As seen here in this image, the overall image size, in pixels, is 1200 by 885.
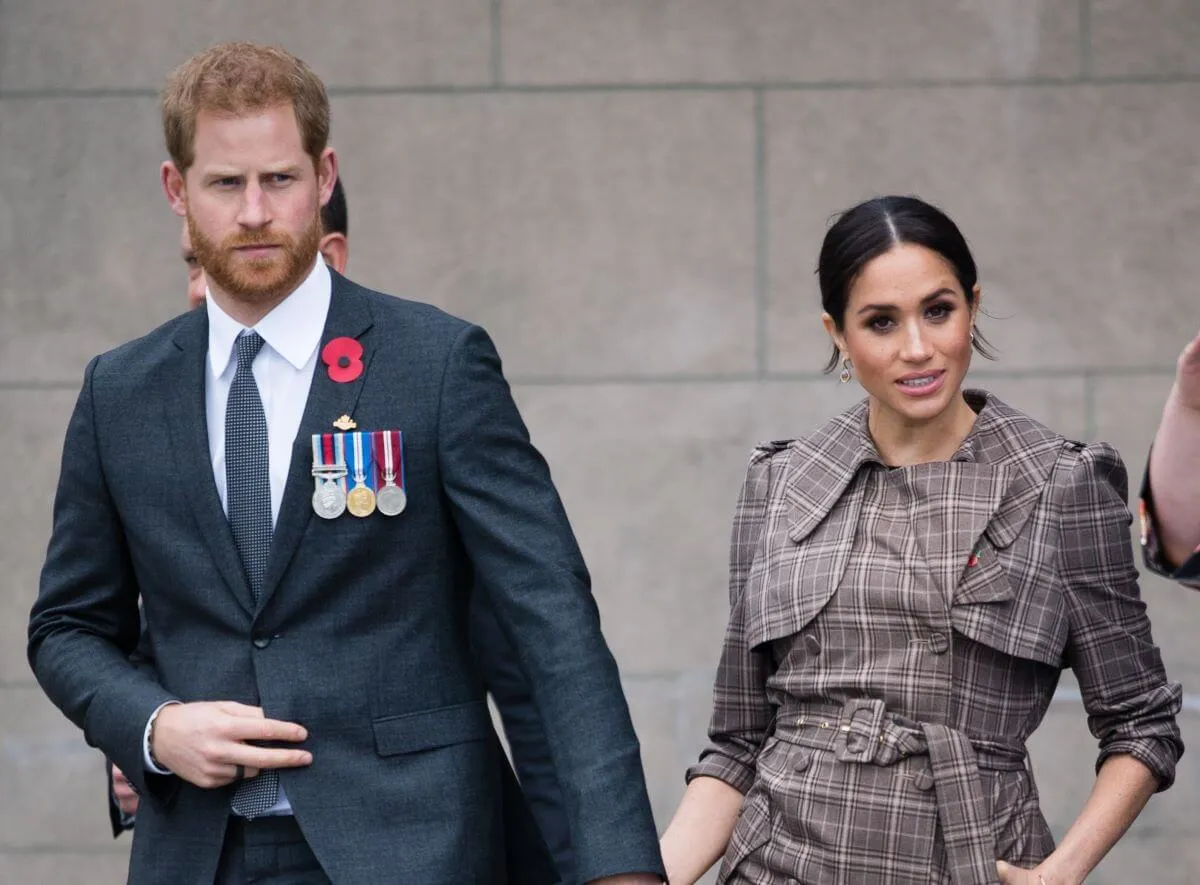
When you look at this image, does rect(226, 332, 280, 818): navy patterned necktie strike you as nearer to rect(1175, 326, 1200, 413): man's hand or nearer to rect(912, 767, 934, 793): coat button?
rect(912, 767, 934, 793): coat button

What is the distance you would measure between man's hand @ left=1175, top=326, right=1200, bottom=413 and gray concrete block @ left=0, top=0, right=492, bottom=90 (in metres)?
3.45

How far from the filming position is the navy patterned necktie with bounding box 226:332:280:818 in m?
2.80

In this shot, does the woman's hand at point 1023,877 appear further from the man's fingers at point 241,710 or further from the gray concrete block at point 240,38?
the gray concrete block at point 240,38

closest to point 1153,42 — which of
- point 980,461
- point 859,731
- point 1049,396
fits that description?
point 1049,396

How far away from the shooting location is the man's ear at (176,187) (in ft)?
9.74

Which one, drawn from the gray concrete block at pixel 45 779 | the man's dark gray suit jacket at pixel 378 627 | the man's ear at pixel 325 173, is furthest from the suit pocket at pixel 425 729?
the gray concrete block at pixel 45 779

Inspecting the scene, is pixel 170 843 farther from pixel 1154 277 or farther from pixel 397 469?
pixel 1154 277

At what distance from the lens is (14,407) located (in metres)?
5.51

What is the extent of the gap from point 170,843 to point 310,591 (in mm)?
422

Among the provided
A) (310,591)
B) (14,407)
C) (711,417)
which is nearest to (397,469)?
(310,591)

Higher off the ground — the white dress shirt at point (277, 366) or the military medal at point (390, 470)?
the white dress shirt at point (277, 366)

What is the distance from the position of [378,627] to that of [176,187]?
76cm

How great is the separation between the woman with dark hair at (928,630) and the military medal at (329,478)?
2.46 ft

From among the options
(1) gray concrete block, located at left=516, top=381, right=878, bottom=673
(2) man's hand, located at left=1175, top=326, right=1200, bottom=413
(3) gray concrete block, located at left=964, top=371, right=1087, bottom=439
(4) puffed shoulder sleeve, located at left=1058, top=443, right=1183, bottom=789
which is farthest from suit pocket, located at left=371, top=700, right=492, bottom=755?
(3) gray concrete block, located at left=964, top=371, right=1087, bottom=439
